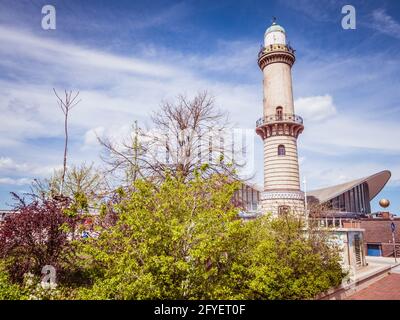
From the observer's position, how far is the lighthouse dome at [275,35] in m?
28.8

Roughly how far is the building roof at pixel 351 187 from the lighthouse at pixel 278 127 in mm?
13898

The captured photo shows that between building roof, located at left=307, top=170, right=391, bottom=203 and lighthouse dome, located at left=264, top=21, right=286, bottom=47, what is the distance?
70.1ft

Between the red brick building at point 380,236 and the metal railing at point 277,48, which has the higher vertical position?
the metal railing at point 277,48

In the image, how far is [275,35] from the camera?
2894cm

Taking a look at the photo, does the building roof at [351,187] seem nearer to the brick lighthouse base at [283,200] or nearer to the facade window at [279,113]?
the brick lighthouse base at [283,200]

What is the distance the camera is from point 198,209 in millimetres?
7211

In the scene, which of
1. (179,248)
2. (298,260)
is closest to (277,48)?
(298,260)

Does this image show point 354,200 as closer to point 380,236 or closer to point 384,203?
point 384,203

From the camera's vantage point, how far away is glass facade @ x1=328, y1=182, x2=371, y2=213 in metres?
39.0

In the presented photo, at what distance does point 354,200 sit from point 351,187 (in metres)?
2.60

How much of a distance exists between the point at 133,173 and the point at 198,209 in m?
7.55

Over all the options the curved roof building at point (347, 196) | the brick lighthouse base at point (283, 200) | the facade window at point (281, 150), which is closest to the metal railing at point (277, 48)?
the facade window at point (281, 150)
